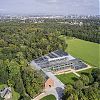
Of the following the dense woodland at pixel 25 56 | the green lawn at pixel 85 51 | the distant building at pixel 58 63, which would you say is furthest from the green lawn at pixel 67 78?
the green lawn at pixel 85 51

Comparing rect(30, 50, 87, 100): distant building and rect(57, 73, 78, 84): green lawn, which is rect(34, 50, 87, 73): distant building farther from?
rect(57, 73, 78, 84): green lawn

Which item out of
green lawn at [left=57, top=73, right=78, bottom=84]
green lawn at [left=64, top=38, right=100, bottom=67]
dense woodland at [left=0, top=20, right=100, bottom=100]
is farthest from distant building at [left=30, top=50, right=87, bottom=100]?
green lawn at [left=64, top=38, right=100, bottom=67]

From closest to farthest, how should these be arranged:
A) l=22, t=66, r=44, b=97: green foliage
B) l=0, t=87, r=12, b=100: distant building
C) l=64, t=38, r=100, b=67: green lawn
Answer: l=0, t=87, r=12, b=100: distant building, l=22, t=66, r=44, b=97: green foliage, l=64, t=38, r=100, b=67: green lawn

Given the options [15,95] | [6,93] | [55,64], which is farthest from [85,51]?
[6,93]

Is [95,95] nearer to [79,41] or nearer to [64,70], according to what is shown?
[64,70]

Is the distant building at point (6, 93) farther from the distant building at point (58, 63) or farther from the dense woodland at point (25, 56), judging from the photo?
the distant building at point (58, 63)

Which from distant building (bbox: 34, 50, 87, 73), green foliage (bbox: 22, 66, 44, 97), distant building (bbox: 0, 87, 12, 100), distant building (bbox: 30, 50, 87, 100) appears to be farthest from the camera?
distant building (bbox: 34, 50, 87, 73)

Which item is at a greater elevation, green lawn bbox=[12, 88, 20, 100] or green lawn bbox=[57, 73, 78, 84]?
green lawn bbox=[12, 88, 20, 100]

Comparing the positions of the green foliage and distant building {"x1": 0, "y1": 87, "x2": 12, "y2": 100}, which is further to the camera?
the green foliage
